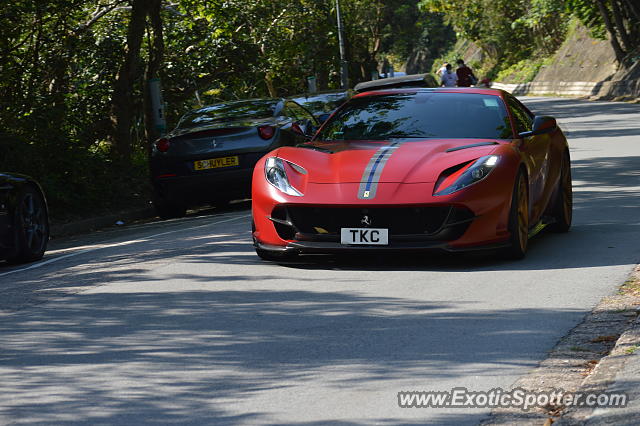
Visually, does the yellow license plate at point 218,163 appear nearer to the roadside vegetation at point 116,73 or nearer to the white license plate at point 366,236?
the roadside vegetation at point 116,73

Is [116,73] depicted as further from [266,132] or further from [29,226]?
[29,226]

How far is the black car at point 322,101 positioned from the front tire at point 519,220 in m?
9.19

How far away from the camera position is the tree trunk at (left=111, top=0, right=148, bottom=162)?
753 inches

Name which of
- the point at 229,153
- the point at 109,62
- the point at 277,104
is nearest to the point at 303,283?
the point at 229,153

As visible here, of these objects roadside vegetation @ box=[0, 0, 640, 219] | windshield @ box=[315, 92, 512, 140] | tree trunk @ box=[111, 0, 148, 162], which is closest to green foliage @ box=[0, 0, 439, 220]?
roadside vegetation @ box=[0, 0, 640, 219]

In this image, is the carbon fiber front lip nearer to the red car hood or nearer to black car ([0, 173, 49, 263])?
the red car hood

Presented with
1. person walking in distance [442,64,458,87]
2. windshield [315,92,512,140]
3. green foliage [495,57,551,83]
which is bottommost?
green foliage [495,57,551,83]

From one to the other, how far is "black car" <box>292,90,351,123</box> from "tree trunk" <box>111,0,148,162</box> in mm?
2898

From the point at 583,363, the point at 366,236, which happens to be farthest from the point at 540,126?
the point at 583,363

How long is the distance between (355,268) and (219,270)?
3.49 feet

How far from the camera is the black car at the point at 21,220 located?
33.9 ft

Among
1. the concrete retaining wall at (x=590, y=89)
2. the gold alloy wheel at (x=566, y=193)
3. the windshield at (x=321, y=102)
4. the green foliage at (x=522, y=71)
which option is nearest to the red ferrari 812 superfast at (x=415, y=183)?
the gold alloy wheel at (x=566, y=193)

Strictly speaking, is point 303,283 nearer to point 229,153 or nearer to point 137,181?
point 229,153

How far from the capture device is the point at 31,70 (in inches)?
723
